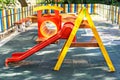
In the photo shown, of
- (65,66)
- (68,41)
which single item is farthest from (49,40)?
(65,66)

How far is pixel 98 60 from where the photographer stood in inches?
273

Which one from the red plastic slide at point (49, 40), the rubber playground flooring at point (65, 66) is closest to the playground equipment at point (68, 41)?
the red plastic slide at point (49, 40)

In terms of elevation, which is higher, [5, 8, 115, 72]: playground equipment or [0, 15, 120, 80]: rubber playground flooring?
[5, 8, 115, 72]: playground equipment

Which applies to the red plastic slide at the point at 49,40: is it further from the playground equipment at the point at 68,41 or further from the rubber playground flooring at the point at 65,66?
the rubber playground flooring at the point at 65,66

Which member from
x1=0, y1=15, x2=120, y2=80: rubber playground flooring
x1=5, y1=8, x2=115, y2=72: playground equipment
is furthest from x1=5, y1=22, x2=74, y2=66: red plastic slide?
x1=0, y1=15, x2=120, y2=80: rubber playground flooring

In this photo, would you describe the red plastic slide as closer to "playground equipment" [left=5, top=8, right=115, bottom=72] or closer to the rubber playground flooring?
"playground equipment" [left=5, top=8, right=115, bottom=72]

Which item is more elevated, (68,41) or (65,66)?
(68,41)

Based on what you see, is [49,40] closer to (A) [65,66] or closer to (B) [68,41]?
(B) [68,41]

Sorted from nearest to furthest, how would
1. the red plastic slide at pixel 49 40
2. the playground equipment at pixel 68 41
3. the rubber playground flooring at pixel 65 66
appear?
the rubber playground flooring at pixel 65 66, the playground equipment at pixel 68 41, the red plastic slide at pixel 49 40

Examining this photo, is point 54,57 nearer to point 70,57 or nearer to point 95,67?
point 70,57

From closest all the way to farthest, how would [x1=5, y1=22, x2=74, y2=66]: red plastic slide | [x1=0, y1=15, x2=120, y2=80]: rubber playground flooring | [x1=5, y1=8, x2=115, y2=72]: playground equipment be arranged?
[x1=0, y1=15, x2=120, y2=80]: rubber playground flooring → [x1=5, y1=8, x2=115, y2=72]: playground equipment → [x1=5, y1=22, x2=74, y2=66]: red plastic slide

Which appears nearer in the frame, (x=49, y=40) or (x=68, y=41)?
(x=68, y=41)

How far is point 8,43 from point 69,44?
401 cm

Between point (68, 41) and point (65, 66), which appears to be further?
point (65, 66)
